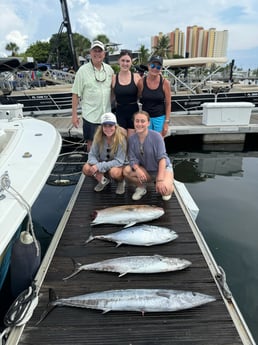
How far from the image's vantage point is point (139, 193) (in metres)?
3.63

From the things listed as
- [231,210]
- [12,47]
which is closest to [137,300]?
[231,210]

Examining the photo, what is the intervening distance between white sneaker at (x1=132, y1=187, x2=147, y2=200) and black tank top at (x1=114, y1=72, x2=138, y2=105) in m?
1.16

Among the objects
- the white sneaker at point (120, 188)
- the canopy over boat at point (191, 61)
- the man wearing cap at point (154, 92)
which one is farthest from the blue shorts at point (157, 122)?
the canopy over boat at point (191, 61)

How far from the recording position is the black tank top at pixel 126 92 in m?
3.64

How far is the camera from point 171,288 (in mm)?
2166

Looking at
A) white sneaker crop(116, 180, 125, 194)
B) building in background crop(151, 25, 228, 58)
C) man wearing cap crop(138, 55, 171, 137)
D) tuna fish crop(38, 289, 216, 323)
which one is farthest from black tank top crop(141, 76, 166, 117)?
building in background crop(151, 25, 228, 58)

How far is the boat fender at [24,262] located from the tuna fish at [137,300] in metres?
0.31

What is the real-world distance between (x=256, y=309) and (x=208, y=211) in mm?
2059

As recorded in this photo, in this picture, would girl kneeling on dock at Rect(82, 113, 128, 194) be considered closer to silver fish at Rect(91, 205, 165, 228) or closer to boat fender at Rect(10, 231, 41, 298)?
silver fish at Rect(91, 205, 165, 228)

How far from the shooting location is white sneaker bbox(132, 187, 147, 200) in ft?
11.8

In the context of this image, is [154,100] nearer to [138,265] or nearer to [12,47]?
[138,265]

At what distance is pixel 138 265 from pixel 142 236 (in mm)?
392

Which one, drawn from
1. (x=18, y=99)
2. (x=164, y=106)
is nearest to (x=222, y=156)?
(x=164, y=106)

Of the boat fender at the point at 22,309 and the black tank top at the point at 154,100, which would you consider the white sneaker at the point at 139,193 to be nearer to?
the black tank top at the point at 154,100
